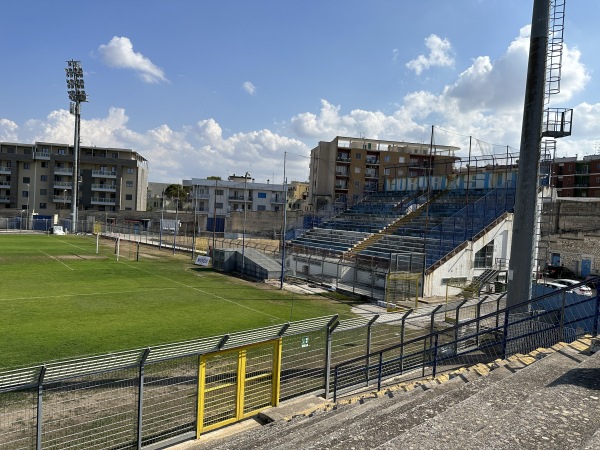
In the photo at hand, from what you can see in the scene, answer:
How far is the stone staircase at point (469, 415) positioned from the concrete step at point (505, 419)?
0.04 feet

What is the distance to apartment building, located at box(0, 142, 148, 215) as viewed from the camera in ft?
312

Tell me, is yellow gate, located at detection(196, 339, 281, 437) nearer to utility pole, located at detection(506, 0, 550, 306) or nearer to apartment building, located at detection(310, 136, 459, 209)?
utility pole, located at detection(506, 0, 550, 306)

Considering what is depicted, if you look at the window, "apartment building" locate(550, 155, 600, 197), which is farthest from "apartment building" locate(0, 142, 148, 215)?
the window

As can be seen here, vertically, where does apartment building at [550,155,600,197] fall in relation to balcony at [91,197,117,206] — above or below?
above

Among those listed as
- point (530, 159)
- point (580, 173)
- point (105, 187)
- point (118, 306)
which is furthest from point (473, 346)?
point (105, 187)

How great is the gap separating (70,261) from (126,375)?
31129mm

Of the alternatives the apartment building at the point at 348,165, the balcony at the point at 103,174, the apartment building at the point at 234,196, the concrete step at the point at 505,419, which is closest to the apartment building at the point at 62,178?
the balcony at the point at 103,174

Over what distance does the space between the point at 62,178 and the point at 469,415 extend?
341 ft

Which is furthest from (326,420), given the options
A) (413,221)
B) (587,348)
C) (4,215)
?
(4,215)

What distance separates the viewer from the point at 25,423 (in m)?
9.26

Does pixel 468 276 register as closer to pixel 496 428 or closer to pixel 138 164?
pixel 496 428

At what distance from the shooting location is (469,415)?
6.73m

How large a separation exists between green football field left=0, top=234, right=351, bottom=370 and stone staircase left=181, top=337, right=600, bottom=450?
8.46 metres

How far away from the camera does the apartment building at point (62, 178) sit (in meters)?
95.0
